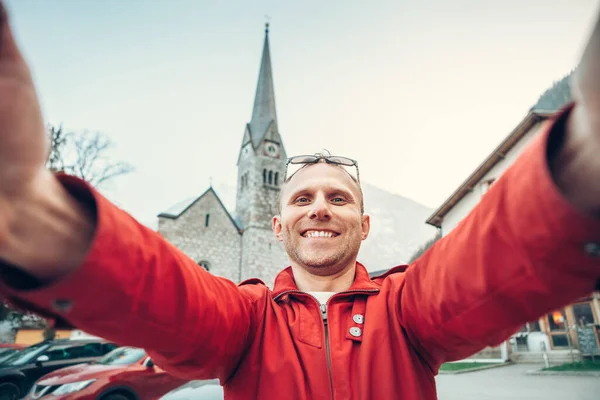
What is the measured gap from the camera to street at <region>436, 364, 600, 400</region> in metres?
5.84

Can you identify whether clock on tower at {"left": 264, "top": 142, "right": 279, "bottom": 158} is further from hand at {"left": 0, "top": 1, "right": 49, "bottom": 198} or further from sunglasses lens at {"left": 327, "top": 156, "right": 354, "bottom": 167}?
hand at {"left": 0, "top": 1, "right": 49, "bottom": 198}

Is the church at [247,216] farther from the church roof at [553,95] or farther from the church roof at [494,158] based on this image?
the church roof at [553,95]

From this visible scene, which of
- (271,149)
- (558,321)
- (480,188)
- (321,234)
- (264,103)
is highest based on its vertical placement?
(264,103)

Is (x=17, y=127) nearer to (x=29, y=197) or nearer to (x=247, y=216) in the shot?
(x=29, y=197)

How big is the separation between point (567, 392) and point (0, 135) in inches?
327

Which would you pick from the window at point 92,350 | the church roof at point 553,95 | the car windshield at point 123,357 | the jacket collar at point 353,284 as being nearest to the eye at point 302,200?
the jacket collar at point 353,284

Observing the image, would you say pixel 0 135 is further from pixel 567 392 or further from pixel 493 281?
pixel 567 392

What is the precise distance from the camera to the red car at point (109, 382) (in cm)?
576

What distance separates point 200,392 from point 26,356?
19.3 ft

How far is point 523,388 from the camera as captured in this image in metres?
6.82

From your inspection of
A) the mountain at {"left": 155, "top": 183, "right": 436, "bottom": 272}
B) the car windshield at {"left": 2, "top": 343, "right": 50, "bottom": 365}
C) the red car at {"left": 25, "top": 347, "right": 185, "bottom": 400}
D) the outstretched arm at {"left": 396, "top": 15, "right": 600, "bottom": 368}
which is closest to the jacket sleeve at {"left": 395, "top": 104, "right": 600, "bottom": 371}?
the outstretched arm at {"left": 396, "top": 15, "right": 600, "bottom": 368}

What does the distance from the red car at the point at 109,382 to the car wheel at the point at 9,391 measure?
188 centimetres

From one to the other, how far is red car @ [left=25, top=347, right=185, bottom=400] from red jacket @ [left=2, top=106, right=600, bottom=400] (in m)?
5.71

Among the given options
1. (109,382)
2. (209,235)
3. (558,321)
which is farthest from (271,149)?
(109,382)
